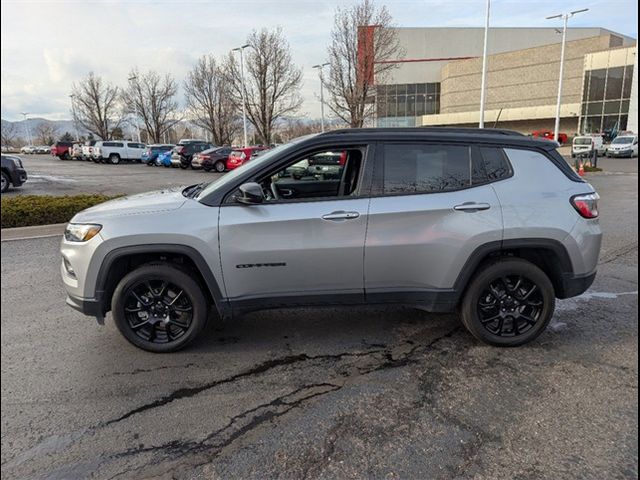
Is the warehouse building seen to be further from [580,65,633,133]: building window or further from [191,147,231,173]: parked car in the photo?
[191,147,231,173]: parked car

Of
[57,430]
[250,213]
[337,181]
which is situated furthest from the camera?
[337,181]

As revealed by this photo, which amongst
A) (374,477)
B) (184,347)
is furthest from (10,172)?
(374,477)

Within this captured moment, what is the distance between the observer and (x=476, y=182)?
3.54 meters

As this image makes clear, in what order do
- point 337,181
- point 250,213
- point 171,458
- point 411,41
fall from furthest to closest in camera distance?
point 411,41, point 337,181, point 250,213, point 171,458

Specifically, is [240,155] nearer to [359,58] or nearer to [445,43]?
[359,58]

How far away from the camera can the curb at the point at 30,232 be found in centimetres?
764

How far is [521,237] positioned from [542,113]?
6059 cm

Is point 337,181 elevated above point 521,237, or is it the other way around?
point 337,181

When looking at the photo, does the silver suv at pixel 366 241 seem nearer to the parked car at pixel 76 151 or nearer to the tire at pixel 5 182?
the tire at pixel 5 182

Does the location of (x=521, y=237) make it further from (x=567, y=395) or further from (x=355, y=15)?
(x=355, y=15)

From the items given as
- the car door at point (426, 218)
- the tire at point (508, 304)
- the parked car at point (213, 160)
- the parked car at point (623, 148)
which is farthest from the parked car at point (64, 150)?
the parked car at point (623, 148)

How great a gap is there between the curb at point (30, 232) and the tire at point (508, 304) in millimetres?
7462

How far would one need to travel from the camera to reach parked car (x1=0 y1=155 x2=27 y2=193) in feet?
44.1

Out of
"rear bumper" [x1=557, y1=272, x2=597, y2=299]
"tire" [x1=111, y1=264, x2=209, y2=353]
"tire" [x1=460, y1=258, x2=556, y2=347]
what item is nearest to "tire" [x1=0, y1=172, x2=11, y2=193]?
"tire" [x1=111, y1=264, x2=209, y2=353]
